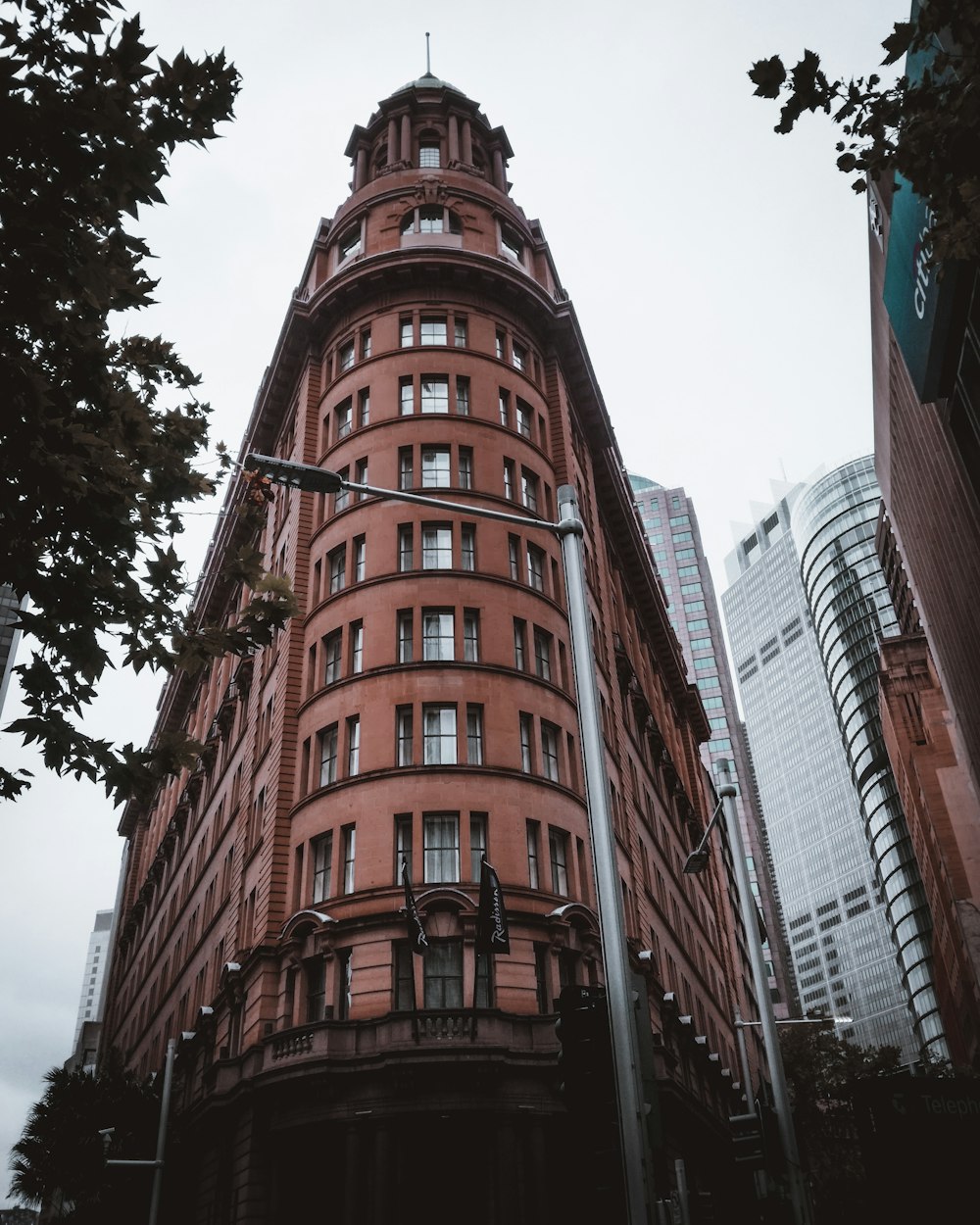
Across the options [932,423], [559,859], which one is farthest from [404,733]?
[932,423]

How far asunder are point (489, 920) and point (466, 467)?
17.5m

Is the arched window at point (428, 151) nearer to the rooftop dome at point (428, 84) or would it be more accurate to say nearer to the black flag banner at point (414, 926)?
the rooftop dome at point (428, 84)

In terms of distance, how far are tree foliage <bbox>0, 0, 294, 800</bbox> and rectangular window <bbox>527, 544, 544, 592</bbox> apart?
2525 centimetres

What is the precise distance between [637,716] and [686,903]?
1071 cm

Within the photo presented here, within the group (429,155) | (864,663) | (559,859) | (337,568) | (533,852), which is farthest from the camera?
(864,663)

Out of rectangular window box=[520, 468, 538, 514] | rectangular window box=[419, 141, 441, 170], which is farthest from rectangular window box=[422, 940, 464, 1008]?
rectangular window box=[419, 141, 441, 170]

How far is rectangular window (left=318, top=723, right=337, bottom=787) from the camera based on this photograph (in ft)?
105

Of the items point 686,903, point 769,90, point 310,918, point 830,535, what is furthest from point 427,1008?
point 830,535

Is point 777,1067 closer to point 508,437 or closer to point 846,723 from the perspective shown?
point 508,437

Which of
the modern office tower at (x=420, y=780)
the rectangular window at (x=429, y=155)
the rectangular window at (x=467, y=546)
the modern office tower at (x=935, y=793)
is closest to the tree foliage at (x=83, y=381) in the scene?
the modern office tower at (x=420, y=780)

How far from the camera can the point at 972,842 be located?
89.2m

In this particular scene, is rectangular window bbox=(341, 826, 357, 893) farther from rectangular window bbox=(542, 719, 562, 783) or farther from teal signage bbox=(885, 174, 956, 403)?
teal signage bbox=(885, 174, 956, 403)

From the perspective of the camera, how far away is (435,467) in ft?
121

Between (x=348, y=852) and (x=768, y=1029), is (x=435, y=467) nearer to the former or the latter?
(x=348, y=852)
